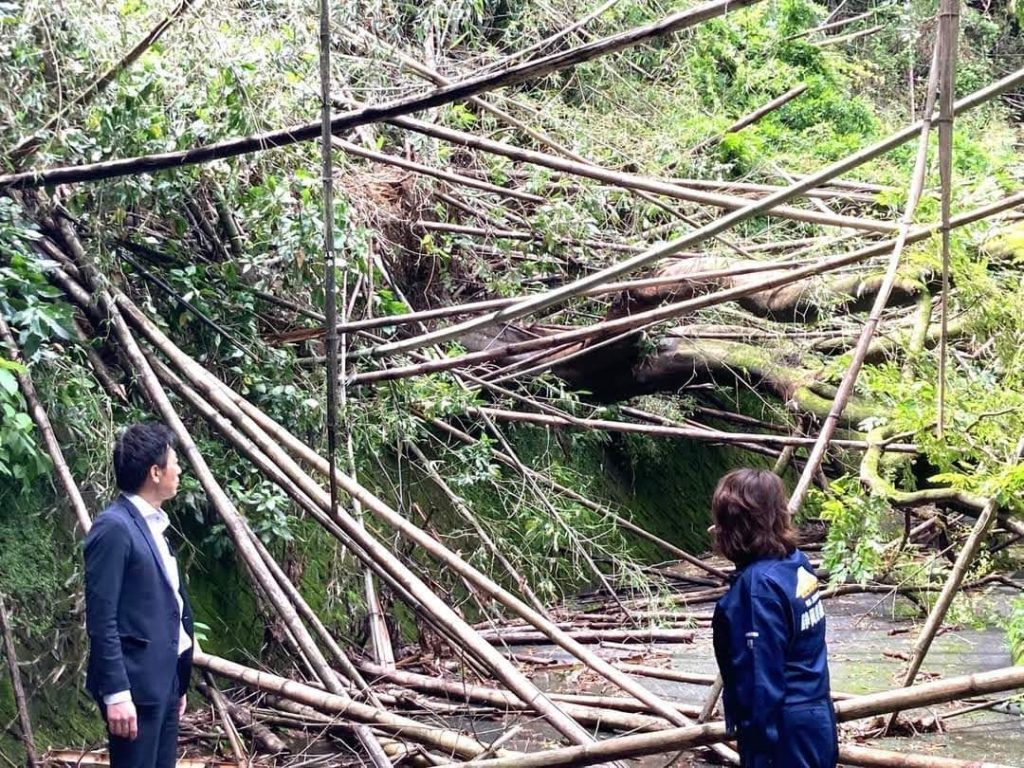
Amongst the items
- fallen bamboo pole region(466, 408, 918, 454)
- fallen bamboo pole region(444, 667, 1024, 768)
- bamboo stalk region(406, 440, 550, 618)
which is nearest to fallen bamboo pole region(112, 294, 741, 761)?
fallen bamboo pole region(444, 667, 1024, 768)

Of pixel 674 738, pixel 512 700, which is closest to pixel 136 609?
pixel 674 738

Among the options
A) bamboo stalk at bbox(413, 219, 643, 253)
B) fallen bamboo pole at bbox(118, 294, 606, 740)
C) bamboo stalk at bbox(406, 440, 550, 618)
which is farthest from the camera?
bamboo stalk at bbox(413, 219, 643, 253)

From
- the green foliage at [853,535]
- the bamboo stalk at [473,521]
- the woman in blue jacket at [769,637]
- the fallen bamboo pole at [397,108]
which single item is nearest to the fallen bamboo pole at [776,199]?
the fallen bamboo pole at [397,108]

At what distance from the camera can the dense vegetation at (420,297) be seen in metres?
4.54

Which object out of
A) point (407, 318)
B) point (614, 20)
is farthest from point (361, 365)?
point (614, 20)

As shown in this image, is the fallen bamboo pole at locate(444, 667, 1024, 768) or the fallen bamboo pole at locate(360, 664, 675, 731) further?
the fallen bamboo pole at locate(360, 664, 675, 731)

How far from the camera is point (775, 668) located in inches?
112

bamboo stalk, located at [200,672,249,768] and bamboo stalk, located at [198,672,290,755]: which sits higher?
bamboo stalk, located at [200,672,249,768]

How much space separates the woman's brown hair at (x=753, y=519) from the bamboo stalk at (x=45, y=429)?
7.53 feet

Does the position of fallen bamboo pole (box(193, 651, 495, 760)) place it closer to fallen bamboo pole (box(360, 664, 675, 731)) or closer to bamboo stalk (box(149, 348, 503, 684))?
bamboo stalk (box(149, 348, 503, 684))

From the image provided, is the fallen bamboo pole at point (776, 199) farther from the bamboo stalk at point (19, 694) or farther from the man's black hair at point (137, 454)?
the bamboo stalk at point (19, 694)

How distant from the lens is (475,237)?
7438 millimetres

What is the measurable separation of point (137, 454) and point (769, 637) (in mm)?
1812

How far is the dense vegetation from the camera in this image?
454cm
